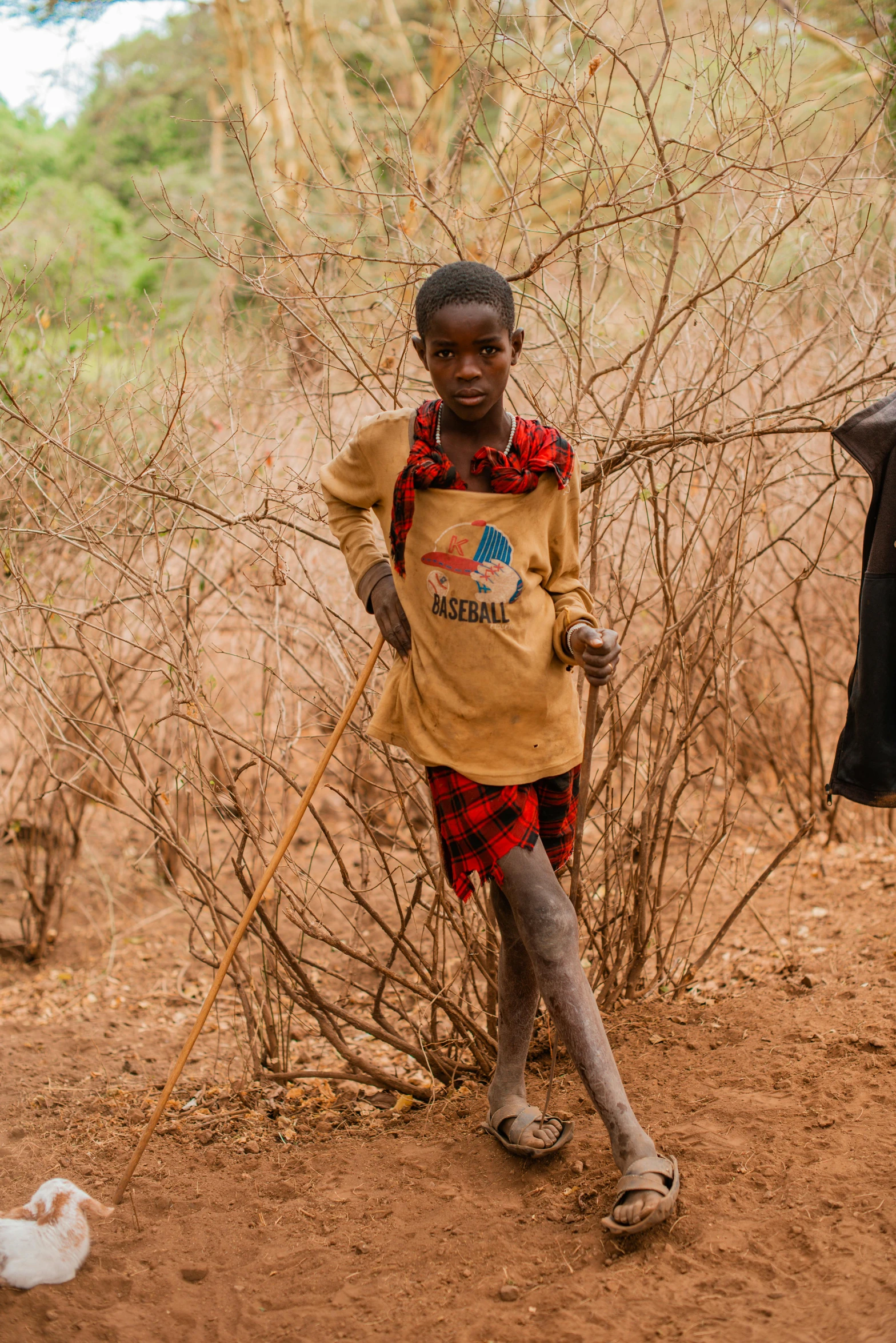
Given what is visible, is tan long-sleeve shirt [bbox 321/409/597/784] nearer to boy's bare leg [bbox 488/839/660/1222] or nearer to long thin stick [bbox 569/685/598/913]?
boy's bare leg [bbox 488/839/660/1222]

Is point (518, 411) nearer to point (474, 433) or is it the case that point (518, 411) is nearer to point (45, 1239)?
point (474, 433)

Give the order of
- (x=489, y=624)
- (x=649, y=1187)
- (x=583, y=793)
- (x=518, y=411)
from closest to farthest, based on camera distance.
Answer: (x=649, y=1187) < (x=489, y=624) < (x=583, y=793) < (x=518, y=411)

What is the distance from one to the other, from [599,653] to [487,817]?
393mm

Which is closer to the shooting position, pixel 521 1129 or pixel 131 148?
pixel 521 1129

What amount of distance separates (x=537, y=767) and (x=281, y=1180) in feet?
3.92

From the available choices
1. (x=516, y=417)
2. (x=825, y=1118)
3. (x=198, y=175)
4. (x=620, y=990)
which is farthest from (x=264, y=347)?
(x=198, y=175)

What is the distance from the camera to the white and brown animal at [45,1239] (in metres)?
2.13

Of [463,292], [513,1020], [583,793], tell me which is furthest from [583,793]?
[463,292]

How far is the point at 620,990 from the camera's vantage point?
10.4 feet

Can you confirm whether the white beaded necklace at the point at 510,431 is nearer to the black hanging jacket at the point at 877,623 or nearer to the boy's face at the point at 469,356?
the boy's face at the point at 469,356

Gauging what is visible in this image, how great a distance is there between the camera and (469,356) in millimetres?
2066

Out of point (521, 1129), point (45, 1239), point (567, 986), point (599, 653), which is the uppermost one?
point (599, 653)

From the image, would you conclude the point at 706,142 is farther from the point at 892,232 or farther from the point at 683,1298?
the point at 683,1298

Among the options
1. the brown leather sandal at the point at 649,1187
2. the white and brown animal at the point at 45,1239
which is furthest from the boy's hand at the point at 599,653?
the white and brown animal at the point at 45,1239
